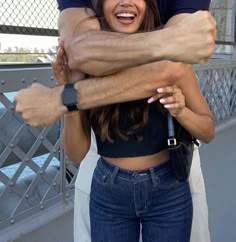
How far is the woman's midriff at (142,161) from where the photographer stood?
164 cm

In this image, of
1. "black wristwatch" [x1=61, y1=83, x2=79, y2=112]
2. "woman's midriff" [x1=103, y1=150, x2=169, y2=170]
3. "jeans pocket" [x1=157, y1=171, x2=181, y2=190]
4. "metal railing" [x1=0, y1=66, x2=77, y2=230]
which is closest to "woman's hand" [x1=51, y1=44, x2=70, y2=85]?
"black wristwatch" [x1=61, y1=83, x2=79, y2=112]

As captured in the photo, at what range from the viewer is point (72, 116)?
1.62 m

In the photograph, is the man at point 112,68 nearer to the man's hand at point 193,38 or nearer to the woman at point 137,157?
the man's hand at point 193,38

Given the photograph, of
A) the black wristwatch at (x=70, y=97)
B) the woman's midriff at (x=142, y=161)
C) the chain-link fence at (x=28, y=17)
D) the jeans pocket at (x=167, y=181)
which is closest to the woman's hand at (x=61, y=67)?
the black wristwatch at (x=70, y=97)

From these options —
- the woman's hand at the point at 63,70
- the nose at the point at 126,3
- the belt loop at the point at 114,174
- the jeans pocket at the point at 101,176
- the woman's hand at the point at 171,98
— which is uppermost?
the nose at the point at 126,3

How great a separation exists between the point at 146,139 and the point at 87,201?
0.41 meters

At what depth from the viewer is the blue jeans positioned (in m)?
1.62

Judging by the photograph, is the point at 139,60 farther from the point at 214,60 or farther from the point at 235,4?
the point at 235,4

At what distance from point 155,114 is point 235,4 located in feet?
18.2

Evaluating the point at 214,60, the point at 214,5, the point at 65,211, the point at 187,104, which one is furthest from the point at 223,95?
the point at 187,104

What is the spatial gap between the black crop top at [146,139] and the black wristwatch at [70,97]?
24cm

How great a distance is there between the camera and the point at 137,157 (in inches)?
64.5

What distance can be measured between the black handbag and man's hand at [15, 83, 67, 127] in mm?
378

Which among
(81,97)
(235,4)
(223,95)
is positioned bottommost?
(223,95)
